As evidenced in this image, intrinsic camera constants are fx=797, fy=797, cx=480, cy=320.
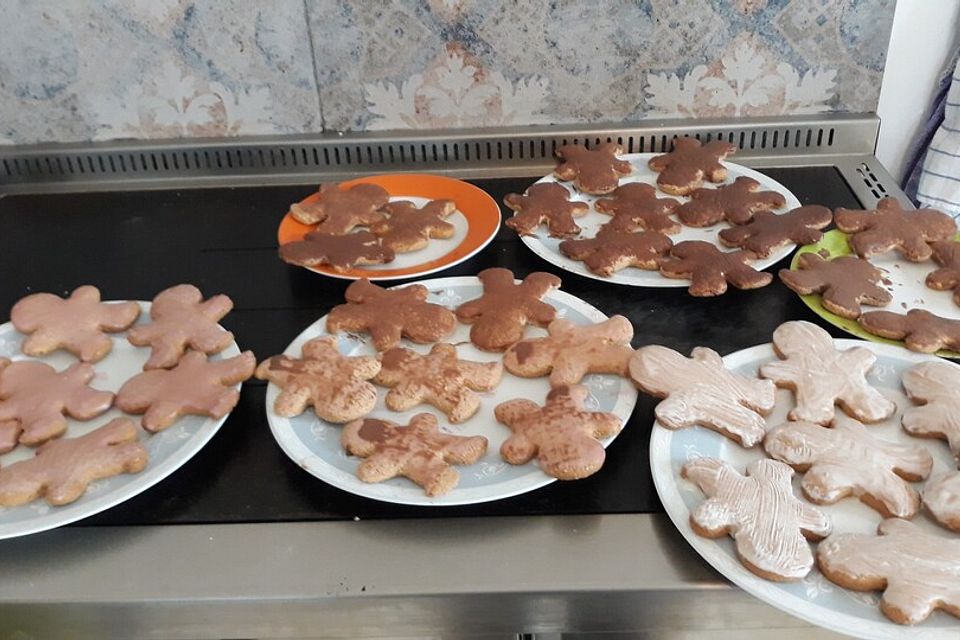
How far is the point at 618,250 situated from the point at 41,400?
67 cm

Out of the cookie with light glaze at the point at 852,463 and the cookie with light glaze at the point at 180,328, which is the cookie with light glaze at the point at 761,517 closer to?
the cookie with light glaze at the point at 852,463

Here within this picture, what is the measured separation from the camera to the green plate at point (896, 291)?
0.89m

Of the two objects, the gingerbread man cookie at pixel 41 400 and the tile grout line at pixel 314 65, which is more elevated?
the tile grout line at pixel 314 65

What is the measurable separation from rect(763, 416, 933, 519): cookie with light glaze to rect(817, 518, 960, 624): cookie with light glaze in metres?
0.03

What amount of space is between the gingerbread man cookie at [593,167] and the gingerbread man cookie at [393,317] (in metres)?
0.36

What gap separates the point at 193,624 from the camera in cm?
67

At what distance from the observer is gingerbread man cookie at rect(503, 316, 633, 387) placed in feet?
2.65

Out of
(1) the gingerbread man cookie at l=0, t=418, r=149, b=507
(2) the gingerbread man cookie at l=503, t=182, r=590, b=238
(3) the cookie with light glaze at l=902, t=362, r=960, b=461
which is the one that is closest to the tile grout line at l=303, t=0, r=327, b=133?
(2) the gingerbread man cookie at l=503, t=182, r=590, b=238

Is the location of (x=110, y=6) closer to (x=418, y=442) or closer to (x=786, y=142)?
(x=418, y=442)

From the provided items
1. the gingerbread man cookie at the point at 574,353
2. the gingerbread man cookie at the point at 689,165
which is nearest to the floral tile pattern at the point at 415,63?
the gingerbread man cookie at the point at 689,165

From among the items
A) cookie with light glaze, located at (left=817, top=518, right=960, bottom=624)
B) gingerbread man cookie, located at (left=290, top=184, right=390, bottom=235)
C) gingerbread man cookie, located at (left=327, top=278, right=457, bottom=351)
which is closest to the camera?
cookie with light glaze, located at (left=817, top=518, right=960, bottom=624)

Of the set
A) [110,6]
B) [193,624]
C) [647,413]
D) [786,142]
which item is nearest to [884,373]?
[647,413]

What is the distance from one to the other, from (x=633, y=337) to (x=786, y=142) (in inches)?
23.5

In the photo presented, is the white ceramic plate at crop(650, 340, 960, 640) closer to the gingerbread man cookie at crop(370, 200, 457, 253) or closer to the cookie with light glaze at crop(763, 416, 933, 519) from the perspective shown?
the cookie with light glaze at crop(763, 416, 933, 519)
